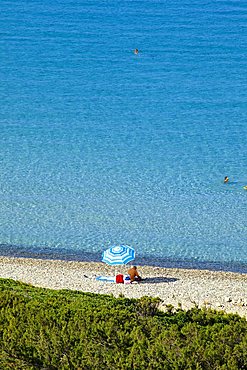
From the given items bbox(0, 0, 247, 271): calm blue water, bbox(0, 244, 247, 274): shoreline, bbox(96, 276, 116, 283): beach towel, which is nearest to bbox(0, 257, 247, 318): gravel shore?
bbox(96, 276, 116, 283): beach towel

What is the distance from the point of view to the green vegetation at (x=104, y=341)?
9.62 m

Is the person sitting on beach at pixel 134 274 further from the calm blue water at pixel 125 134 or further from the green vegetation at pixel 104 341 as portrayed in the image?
the green vegetation at pixel 104 341

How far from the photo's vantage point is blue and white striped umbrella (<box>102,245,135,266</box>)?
66.3 ft

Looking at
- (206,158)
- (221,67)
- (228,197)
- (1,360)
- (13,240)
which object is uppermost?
(221,67)

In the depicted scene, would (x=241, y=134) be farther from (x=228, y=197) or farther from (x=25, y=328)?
(x=25, y=328)

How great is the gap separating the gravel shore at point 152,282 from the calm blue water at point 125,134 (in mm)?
1012

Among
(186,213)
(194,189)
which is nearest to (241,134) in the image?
(194,189)

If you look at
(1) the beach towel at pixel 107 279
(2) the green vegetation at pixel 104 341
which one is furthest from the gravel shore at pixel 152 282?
(2) the green vegetation at pixel 104 341

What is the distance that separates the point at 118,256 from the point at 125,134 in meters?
11.5

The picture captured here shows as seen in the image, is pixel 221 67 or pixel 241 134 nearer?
pixel 241 134

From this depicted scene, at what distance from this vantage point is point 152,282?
1942cm

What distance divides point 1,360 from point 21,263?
443 inches

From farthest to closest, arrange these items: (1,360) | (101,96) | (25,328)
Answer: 1. (101,96)
2. (25,328)
3. (1,360)

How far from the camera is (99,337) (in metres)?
10.3
